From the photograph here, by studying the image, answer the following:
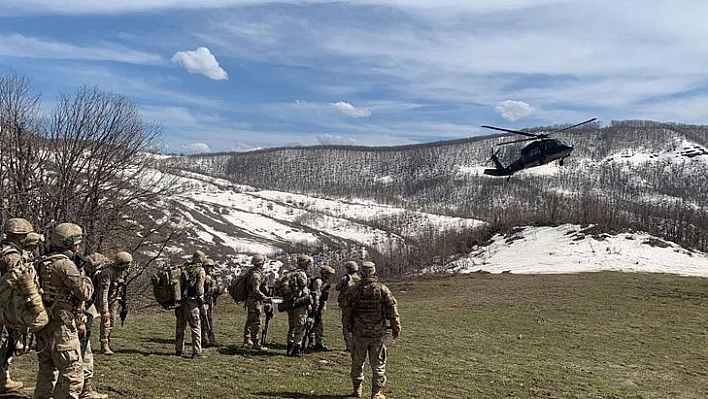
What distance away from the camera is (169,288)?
13203 millimetres

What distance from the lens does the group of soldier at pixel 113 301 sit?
322 inches

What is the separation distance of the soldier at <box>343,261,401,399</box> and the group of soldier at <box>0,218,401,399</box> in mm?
18

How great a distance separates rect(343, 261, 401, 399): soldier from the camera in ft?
35.6

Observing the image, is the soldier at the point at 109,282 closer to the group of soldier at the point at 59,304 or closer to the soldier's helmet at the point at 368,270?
the group of soldier at the point at 59,304

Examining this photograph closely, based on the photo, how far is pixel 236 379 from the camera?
12.2 m

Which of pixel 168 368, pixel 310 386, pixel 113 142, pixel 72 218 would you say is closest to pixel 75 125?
pixel 113 142

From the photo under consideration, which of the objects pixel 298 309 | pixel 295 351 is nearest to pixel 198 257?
pixel 298 309

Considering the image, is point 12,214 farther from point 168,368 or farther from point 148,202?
point 168,368

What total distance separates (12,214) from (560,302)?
29.0m

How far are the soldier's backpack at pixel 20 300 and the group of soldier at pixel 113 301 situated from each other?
0.24m

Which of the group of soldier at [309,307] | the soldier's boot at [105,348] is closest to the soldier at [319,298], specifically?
the group of soldier at [309,307]

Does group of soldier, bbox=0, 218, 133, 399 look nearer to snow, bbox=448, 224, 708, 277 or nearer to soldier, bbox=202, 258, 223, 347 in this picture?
soldier, bbox=202, 258, 223, 347

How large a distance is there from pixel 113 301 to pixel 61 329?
219 inches

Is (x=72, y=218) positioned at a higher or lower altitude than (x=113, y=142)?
lower
